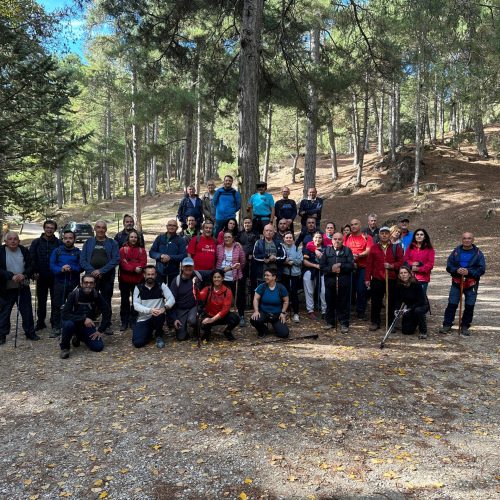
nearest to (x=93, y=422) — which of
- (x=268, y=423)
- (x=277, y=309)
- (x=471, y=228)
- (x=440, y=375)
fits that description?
(x=268, y=423)

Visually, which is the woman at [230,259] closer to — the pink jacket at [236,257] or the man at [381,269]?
the pink jacket at [236,257]

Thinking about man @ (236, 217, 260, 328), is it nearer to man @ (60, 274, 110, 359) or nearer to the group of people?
the group of people

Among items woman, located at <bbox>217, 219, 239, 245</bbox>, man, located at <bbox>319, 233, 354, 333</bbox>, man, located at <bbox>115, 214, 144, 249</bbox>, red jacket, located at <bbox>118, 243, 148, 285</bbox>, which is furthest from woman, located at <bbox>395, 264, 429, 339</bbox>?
man, located at <bbox>115, 214, 144, 249</bbox>

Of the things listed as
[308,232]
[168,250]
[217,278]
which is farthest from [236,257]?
[308,232]

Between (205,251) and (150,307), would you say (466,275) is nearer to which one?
(205,251)

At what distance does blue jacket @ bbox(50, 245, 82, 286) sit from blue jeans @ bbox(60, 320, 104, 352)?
45.5 inches

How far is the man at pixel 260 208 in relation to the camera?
876 cm

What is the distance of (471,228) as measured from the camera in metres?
17.8

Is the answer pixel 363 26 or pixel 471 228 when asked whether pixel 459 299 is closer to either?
pixel 363 26

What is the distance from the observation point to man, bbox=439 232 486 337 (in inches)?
283

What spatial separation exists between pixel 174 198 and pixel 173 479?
3431 centimetres

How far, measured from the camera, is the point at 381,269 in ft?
25.1

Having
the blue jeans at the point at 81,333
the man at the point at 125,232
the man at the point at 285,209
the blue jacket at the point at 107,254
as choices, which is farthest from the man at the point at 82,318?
the man at the point at 285,209

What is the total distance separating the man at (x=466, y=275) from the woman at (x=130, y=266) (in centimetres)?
551
